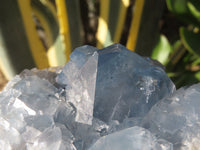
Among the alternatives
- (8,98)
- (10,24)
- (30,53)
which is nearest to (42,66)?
(30,53)

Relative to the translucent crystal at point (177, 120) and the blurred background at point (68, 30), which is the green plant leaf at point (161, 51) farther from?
the translucent crystal at point (177, 120)

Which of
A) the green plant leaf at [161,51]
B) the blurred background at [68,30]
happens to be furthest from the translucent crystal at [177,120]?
the green plant leaf at [161,51]

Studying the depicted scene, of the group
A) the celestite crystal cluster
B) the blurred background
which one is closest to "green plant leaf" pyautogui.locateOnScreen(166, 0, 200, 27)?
the blurred background

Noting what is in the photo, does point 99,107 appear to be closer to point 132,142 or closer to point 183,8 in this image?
point 132,142

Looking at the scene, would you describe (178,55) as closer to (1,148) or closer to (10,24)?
(10,24)

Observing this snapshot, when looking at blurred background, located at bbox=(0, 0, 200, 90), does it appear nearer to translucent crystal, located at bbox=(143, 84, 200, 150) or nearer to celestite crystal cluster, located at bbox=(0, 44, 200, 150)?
celestite crystal cluster, located at bbox=(0, 44, 200, 150)

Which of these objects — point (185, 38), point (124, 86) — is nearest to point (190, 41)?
point (185, 38)
